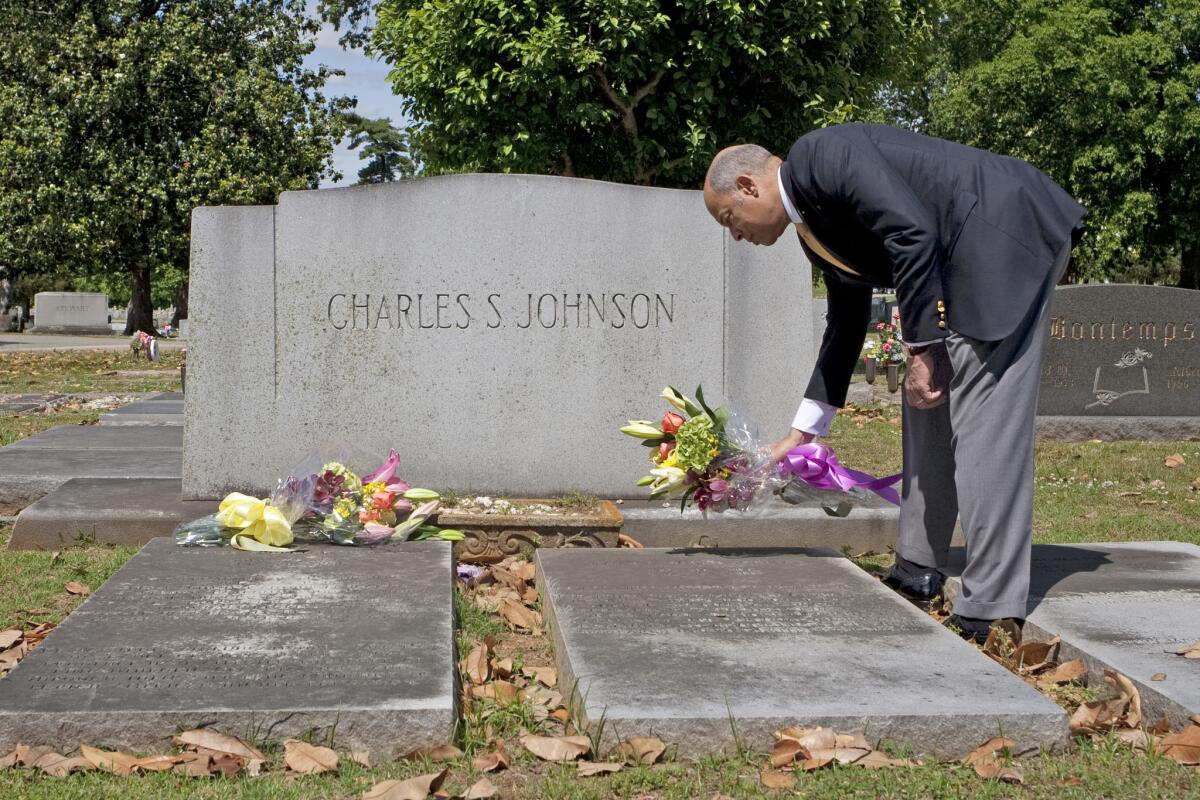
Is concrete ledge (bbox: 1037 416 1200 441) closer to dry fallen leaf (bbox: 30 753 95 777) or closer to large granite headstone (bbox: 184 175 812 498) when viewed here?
large granite headstone (bbox: 184 175 812 498)

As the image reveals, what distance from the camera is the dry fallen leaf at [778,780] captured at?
2.75m

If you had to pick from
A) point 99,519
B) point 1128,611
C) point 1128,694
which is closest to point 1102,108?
point 1128,611

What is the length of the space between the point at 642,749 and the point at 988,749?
32.8 inches

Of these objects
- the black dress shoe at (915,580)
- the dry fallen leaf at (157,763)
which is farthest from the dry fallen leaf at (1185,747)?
the dry fallen leaf at (157,763)

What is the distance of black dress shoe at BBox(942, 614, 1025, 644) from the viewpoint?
3.88 m

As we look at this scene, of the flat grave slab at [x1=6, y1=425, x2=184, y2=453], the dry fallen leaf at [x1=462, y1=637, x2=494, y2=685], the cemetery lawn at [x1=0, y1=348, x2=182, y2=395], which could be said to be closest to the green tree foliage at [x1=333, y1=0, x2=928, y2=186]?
the cemetery lawn at [x1=0, y1=348, x2=182, y2=395]

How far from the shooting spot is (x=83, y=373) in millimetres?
19016

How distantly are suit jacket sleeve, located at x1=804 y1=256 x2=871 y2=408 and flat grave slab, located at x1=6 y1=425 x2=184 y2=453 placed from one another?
4583 mm

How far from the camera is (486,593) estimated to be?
4824 mm

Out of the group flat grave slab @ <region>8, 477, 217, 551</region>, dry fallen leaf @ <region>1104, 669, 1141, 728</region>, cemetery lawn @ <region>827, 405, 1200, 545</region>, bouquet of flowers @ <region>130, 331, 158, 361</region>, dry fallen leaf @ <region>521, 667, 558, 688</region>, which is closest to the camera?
dry fallen leaf @ <region>1104, 669, 1141, 728</region>

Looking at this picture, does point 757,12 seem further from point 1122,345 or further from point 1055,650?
point 1055,650

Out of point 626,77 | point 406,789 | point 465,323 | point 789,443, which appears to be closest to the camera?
point 406,789

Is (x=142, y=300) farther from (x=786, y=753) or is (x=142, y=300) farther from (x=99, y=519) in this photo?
(x=786, y=753)

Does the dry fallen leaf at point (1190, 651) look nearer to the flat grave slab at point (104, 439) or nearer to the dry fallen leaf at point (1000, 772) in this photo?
the dry fallen leaf at point (1000, 772)
